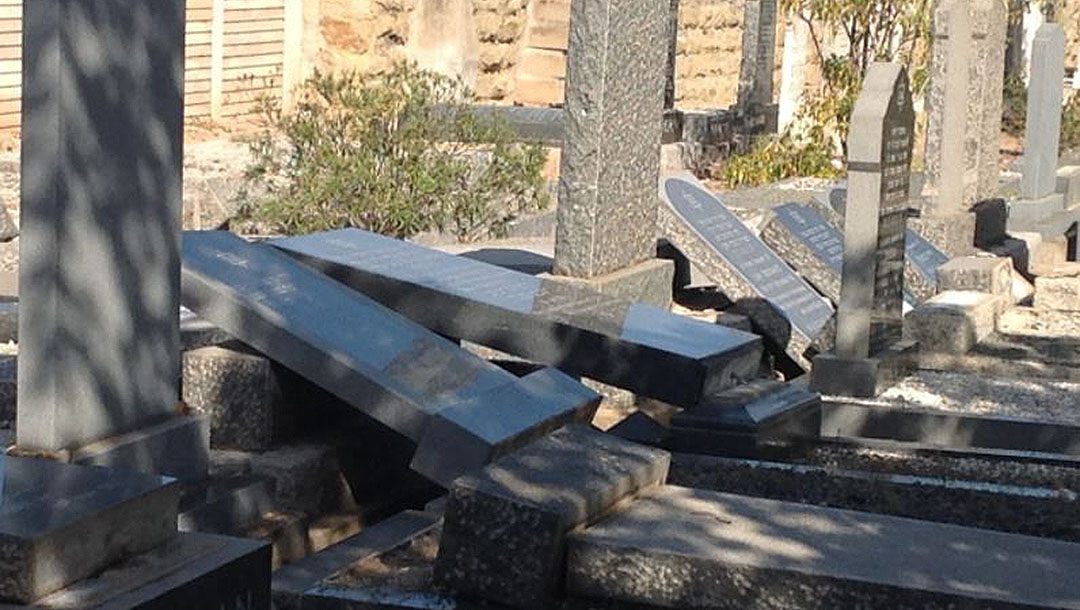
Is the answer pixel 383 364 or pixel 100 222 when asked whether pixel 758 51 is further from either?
pixel 100 222

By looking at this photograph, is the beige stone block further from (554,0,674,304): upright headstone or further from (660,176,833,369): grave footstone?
(554,0,674,304): upright headstone

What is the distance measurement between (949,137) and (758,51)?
756cm

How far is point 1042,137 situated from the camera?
15500 millimetres

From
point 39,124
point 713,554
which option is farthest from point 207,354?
point 713,554

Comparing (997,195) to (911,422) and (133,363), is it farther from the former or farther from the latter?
(133,363)

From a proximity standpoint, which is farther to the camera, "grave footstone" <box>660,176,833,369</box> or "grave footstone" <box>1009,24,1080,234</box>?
"grave footstone" <box>1009,24,1080,234</box>

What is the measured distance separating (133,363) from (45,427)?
0.31 meters

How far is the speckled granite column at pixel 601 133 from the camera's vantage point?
331 inches

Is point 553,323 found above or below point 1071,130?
below

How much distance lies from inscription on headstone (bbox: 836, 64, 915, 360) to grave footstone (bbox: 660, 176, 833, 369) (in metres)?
0.58

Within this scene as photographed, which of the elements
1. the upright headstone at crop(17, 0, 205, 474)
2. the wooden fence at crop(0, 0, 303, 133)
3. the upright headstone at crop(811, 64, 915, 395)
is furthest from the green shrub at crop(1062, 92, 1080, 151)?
the upright headstone at crop(17, 0, 205, 474)

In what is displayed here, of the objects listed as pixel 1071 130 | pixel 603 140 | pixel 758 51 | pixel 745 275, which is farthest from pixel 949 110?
pixel 1071 130

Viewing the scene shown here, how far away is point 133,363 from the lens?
197 inches

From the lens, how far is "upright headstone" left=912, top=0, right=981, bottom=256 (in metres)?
12.3
